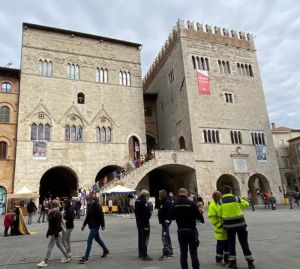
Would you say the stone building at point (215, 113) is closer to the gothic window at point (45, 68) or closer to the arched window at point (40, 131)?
the arched window at point (40, 131)

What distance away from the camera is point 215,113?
105 feet

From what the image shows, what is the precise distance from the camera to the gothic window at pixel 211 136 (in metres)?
31.0

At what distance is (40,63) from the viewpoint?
29.6 metres

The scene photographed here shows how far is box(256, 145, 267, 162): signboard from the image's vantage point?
3291 centimetres

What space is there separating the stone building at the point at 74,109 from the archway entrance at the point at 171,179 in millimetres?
3204

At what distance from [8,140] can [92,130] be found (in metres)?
7.97

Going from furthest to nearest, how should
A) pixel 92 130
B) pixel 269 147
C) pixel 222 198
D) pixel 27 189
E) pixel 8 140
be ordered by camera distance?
pixel 269 147 → pixel 92 130 → pixel 8 140 → pixel 27 189 → pixel 222 198

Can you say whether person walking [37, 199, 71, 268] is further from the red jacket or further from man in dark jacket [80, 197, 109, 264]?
the red jacket

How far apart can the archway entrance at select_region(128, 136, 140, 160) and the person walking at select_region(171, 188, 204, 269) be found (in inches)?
974

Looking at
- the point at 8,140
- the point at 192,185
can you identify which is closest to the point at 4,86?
the point at 8,140

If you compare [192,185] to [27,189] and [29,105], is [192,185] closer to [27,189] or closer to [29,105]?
[27,189]

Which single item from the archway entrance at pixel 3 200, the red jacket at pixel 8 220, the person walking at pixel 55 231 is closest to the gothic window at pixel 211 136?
the archway entrance at pixel 3 200

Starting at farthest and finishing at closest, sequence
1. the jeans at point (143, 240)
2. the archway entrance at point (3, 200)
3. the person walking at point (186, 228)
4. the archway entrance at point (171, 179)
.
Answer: the archway entrance at point (171, 179), the archway entrance at point (3, 200), the jeans at point (143, 240), the person walking at point (186, 228)

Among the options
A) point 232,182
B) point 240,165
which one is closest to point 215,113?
point 240,165
